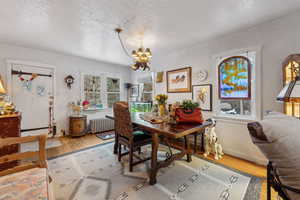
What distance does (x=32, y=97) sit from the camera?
3.46m

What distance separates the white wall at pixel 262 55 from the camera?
2.00 metres

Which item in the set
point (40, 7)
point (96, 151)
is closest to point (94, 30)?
point (40, 7)

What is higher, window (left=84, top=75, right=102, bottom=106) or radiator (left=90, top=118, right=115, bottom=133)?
window (left=84, top=75, right=102, bottom=106)

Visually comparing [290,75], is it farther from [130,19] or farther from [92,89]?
[92,89]

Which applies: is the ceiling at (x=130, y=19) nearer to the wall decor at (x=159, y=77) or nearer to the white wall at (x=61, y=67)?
the white wall at (x=61, y=67)

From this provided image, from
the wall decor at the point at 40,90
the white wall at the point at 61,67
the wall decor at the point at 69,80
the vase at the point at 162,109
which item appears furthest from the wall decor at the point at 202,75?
the wall decor at the point at 40,90

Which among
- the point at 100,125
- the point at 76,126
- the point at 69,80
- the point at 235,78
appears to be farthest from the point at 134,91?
the point at 235,78

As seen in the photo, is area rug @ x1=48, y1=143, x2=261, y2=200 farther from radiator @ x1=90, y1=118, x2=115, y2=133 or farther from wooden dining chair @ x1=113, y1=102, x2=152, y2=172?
radiator @ x1=90, y1=118, x2=115, y2=133

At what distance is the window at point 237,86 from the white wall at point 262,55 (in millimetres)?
162

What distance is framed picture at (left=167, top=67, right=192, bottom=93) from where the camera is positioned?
3.28 m

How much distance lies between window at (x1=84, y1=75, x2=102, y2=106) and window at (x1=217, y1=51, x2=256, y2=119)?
3.87 meters

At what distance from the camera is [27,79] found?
339 centimetres

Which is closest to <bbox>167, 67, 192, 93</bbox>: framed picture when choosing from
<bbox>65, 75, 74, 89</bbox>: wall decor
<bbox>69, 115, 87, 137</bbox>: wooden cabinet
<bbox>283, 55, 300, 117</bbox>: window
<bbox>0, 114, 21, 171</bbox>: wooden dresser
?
<bbox>283, 55, 300, 117</bbox>: window

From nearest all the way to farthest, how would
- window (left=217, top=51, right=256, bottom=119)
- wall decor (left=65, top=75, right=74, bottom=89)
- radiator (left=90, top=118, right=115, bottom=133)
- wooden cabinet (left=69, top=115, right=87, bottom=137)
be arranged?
window (left=217, top=51, right=256, bottom=119) → wooden cabinet (left=69, top=115, right=87, bottom=137) → wall decor (left=65, top=75, right=74, bottom=89) → radiator (left=90, top=118, right=115, bottom=133)
